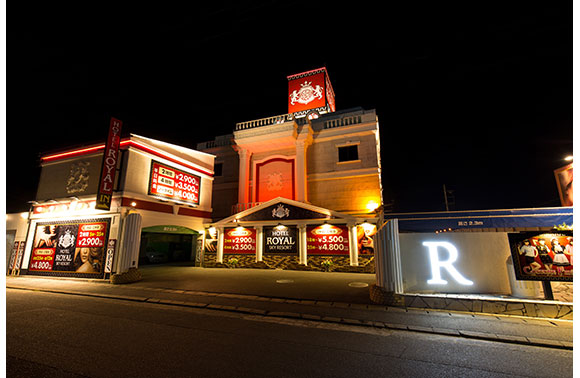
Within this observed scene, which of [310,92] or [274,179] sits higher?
[310,92]

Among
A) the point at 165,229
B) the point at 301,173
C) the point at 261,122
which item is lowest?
the point at 165,229

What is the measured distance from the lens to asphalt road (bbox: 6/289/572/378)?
11.5 ft

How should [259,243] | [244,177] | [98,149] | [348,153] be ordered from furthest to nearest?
[244,177] → [348,153] → [259,243] → [98,149]

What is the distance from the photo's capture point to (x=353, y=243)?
1450cm

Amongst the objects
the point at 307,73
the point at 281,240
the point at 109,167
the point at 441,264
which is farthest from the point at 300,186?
the point at 441,264

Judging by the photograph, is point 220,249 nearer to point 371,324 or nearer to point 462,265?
point 371,324

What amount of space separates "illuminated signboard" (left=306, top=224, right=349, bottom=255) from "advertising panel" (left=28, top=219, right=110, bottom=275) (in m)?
11.0

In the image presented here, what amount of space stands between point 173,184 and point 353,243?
11742 millimetres

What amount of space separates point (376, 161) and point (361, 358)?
16712mm

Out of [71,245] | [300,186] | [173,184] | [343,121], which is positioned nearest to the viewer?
[71,245]

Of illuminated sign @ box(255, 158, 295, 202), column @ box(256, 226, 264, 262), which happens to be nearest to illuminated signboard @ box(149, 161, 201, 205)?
column @ box(256, 226, 264, 262)

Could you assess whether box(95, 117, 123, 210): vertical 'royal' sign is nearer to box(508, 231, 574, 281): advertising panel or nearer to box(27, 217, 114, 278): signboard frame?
box(27, 217, 114, 278): signboard frame

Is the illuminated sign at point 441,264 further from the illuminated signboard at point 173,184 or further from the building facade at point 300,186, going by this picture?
the illuminated signboard at point 173,184

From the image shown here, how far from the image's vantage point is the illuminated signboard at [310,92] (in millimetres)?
22734
